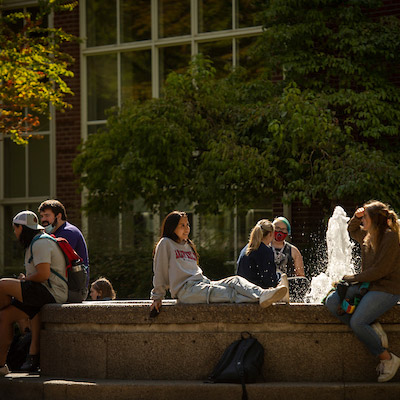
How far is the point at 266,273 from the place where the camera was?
29.0 feet

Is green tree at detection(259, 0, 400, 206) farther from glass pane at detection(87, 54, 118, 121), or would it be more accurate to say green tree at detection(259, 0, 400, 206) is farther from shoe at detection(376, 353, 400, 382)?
shoe at detection(376, 353, 400, 382)

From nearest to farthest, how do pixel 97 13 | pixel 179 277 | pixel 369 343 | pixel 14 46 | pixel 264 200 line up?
1. pixel 369 343
2. pixel 179 277
3. pixel 14 46
4. pixel 264 200
5. pixel 97 13

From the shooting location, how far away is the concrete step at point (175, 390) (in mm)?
7336

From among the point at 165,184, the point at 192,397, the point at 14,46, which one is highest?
→ the point at 14,46

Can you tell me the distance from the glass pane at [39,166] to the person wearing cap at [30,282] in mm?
10302

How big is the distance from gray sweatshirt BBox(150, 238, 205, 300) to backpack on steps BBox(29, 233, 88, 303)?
37.9 inches

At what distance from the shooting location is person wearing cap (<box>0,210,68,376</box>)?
8.20 m

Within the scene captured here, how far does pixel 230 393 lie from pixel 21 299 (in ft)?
7.39

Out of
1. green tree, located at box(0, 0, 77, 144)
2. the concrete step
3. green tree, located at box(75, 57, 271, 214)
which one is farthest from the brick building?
the concrete step

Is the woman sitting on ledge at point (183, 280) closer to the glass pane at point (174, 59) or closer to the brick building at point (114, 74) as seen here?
the brick building at point (114, 74)

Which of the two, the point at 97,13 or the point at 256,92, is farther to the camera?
the point at 97,13

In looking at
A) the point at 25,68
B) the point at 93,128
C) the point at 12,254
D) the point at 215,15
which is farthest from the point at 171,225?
the point at 93,128

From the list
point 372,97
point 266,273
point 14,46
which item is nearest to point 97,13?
point 14,46

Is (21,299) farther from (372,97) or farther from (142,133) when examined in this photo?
(372,97)
